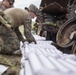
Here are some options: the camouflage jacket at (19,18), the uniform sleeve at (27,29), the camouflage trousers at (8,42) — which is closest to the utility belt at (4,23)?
the camouflage jacket at (19,18)

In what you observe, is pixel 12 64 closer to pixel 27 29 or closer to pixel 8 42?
pixel 8 42

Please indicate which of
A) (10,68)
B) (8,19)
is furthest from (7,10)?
(10,68)

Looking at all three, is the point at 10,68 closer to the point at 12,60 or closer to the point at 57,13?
the point at 12,60

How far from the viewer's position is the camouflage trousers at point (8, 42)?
6.15 metres

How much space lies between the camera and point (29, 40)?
6352mm

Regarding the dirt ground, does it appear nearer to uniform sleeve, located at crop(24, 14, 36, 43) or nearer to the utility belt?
uniform sleeve, located at crop(24, 14, 36, 43)

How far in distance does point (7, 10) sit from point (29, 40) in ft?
3.07

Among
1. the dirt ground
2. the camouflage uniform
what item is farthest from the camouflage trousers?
the dirt ground

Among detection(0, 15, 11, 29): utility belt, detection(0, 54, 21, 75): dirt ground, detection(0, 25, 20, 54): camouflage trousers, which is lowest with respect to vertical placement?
detection(0, 54, 21, 75): dirt ground

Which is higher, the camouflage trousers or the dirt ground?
the camouflage trousers

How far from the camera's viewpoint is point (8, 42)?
6258 millimetres

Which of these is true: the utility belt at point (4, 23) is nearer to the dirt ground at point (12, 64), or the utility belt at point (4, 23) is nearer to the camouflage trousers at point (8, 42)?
the camouflage trousers at point (8, 42)

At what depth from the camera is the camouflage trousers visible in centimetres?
615

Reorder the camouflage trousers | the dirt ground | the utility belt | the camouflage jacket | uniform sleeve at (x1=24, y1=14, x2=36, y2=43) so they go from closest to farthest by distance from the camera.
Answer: the dirt ground, the utility belt, the camouflage jacket, the camouflage trousers, uniform sleeve at (x1=24, y1=14, x2=36, y2=43)
